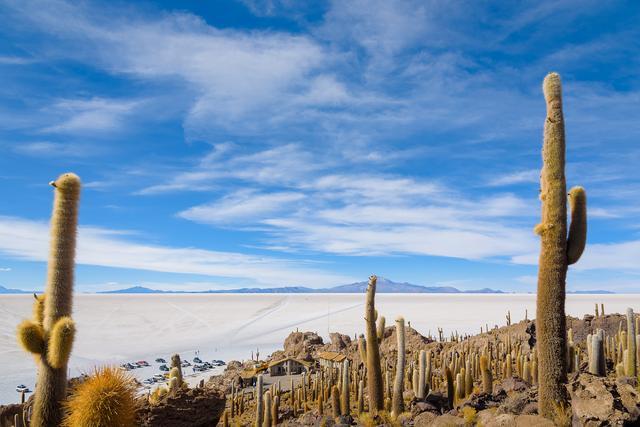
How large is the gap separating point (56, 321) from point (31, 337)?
47 centimetres

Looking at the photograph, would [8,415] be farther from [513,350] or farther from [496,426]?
[513,350]

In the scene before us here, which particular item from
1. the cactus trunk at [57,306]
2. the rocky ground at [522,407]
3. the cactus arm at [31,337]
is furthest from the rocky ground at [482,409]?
the cactus arm at [31,337]

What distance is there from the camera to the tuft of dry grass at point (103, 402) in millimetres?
8844

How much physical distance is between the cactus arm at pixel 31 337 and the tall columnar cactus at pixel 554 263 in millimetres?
9559

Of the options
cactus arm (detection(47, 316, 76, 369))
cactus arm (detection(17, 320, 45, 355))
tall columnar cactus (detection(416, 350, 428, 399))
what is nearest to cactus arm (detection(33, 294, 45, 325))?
cactus arm (detection(17, 320, 45, 355))

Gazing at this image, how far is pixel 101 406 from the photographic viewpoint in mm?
8914

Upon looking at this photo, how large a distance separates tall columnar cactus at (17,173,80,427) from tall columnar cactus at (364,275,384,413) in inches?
323

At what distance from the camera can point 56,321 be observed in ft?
32.3

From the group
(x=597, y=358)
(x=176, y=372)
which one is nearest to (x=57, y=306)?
(x=176, y=372)

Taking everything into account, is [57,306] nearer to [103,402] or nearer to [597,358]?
[103,402]

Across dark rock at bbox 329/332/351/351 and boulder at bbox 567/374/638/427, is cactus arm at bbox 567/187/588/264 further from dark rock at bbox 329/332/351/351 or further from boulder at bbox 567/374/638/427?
dark rock at bbox 329/332/351/351

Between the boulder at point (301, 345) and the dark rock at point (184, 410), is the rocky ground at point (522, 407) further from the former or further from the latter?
the boulder at point (301, 345)

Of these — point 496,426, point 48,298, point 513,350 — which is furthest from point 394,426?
point 513,350

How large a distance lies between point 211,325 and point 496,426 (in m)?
66.5
